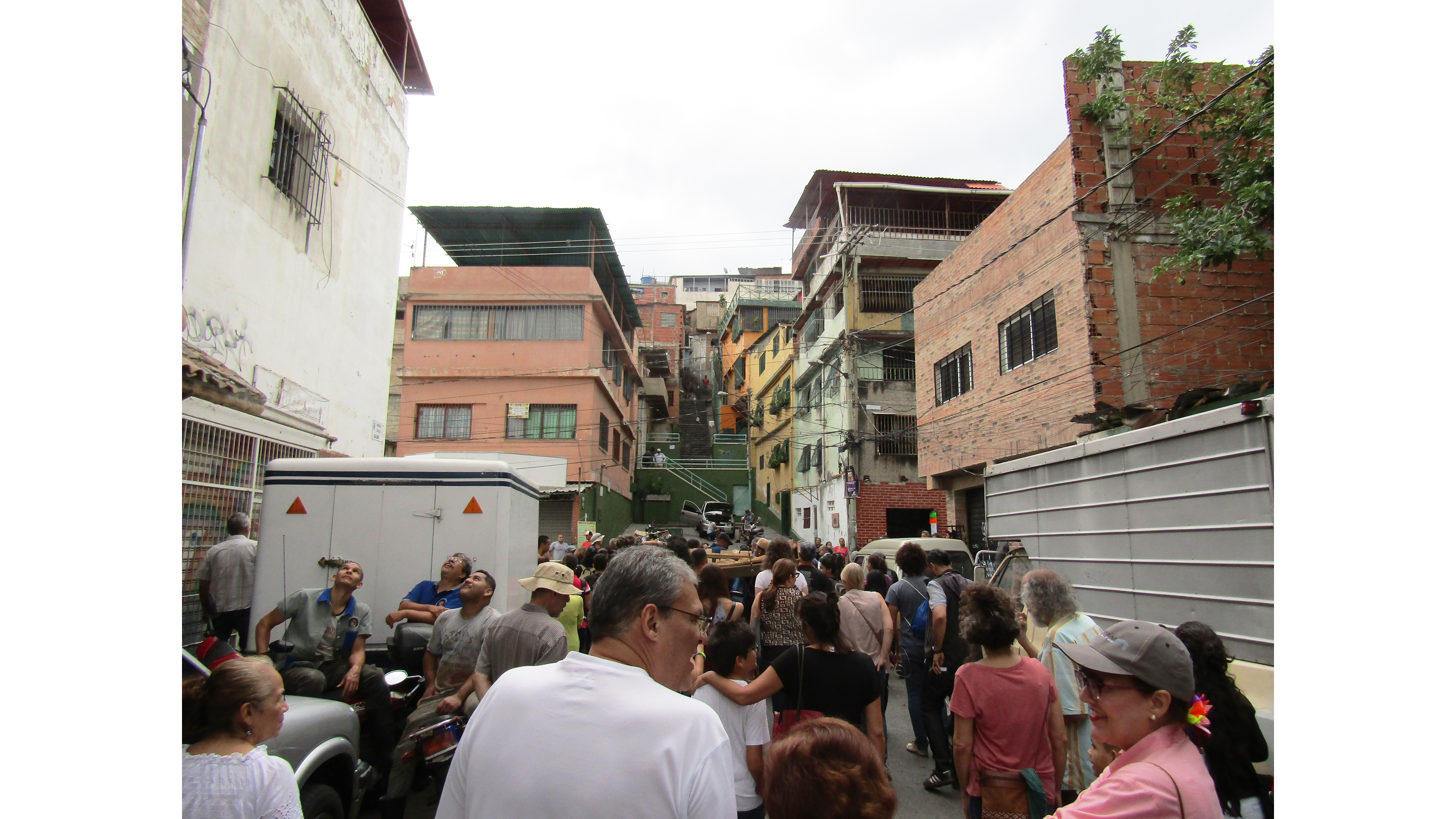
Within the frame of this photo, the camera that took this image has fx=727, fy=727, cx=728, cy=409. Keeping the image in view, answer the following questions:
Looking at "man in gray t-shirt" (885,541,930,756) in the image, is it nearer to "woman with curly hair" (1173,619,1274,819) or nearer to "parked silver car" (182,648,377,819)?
"woman with curly hair" (1173,619,1274,819)

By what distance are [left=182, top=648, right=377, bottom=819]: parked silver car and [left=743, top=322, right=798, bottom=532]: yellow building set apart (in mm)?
30048

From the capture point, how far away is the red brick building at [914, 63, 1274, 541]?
1145 centimetres

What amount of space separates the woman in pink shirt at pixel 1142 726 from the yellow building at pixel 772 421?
31.5m

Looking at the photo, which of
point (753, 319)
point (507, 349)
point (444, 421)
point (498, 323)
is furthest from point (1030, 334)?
point (753, 319)

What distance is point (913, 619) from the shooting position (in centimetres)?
634

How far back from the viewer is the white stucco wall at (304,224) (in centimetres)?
753

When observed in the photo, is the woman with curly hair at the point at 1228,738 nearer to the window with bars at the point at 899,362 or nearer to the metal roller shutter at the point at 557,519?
the window with bars at the point at 899,362

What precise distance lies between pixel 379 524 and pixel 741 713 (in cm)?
483

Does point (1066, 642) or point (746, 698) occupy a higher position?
point (1066, 642)

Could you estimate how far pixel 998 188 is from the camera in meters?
25.9

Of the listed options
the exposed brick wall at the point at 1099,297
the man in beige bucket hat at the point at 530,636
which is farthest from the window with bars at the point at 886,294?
the man in beige bucket hat at the point at 530,636

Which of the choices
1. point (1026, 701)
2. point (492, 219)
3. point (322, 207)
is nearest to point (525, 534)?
point (322, 207)

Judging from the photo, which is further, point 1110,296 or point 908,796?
point 1110,296

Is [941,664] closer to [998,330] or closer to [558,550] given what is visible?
[998,330]
